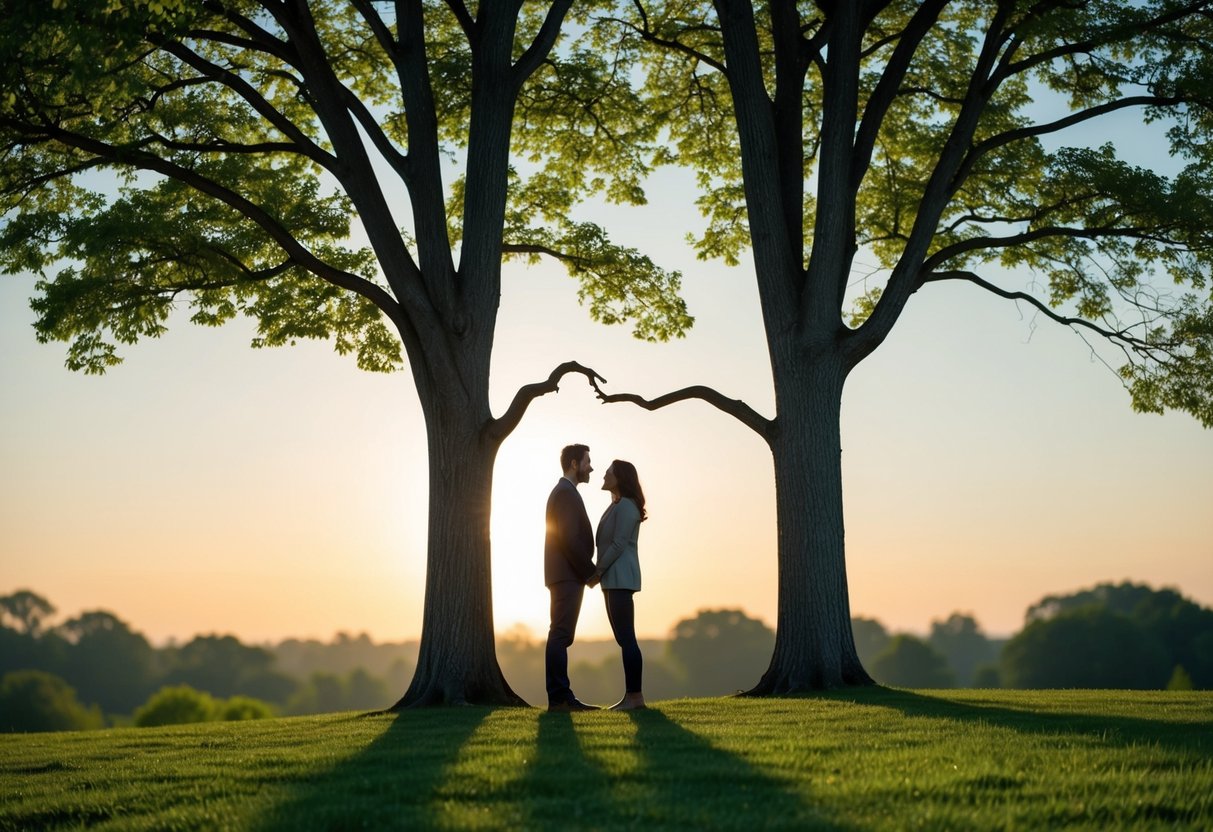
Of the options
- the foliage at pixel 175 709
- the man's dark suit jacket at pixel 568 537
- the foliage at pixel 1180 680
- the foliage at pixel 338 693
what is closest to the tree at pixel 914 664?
the foliage at pixel 1180 680

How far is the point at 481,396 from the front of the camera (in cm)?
1480

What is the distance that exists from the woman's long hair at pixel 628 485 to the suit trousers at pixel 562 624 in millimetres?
966

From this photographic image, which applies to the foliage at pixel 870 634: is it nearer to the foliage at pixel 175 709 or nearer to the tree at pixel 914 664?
the tree at pixel 914 664

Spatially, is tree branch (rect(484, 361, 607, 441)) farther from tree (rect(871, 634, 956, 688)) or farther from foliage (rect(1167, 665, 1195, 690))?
tree (rect(871, 634, 956, 688))

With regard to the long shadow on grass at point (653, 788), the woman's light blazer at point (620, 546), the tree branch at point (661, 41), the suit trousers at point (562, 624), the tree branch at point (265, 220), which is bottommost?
the long shadow on grass at point (653, 788)

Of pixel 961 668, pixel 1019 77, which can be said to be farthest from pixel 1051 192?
pixel 961 668

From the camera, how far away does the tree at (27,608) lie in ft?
276

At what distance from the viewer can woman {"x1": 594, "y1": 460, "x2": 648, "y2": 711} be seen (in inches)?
447

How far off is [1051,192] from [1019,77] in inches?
95.5

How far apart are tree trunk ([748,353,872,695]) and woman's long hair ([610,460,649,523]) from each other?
409cm

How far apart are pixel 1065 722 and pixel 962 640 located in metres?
146

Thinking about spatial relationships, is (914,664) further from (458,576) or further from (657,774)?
(657,774)

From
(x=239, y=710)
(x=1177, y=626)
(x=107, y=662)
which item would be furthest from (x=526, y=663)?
(x=1177, y=626)

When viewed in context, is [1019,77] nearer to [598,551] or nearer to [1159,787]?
[598,551]
